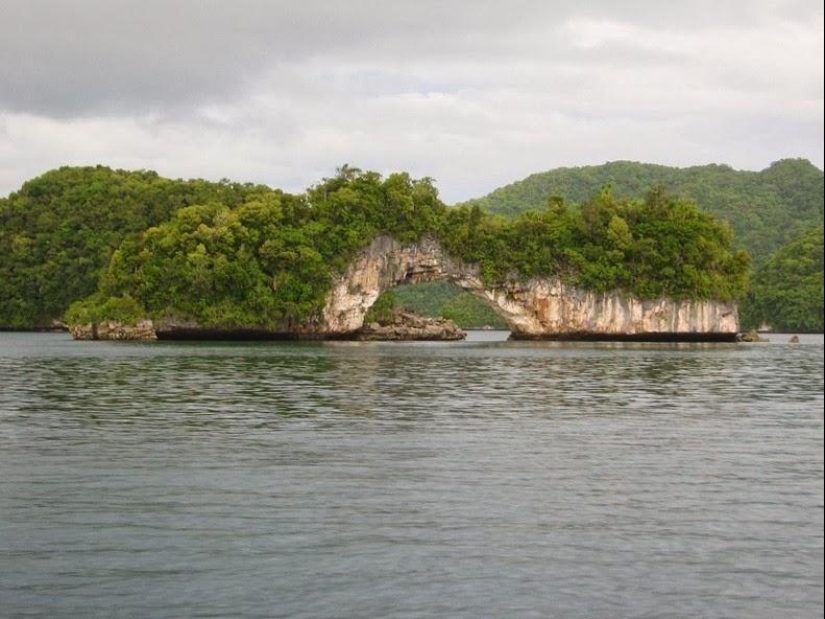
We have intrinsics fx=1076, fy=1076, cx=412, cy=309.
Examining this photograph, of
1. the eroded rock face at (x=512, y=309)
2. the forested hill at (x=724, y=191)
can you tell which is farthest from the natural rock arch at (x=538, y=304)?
the forested hill at (x=724, y=191)

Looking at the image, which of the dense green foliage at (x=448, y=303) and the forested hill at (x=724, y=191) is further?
the dense green foliage at (x=448, y=303)

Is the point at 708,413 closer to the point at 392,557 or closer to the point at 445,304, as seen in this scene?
the point at 392,557

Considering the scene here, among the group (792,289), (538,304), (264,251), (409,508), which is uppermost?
(264,251)

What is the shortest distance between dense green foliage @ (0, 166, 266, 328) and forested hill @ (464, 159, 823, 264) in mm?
46360

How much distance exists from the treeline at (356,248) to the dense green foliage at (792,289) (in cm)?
2284

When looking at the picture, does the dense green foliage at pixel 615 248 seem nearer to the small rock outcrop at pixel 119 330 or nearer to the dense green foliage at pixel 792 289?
the dense green foliage at pixel 792 289

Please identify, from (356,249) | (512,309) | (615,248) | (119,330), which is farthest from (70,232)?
(615,248)

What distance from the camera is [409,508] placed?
1444 cm

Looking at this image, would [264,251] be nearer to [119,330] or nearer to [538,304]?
[119,330]

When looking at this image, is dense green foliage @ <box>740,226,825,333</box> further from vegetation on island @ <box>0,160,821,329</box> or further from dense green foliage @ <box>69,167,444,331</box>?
dense green foliage @ <box>69,167,444,331</box>

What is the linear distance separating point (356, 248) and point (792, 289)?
53575 mm

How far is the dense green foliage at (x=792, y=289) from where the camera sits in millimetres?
115800

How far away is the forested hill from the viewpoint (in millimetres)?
142875

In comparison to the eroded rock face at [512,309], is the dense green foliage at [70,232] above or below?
above
